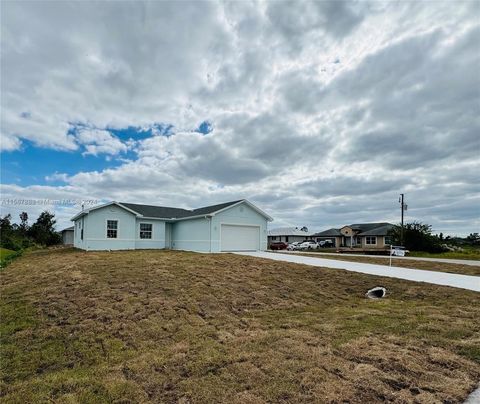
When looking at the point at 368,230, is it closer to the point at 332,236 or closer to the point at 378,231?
the point at 378,231

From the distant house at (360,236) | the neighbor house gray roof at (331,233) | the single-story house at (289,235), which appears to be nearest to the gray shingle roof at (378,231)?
the distant house at (360,236)

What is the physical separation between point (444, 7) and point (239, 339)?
13.1 meters

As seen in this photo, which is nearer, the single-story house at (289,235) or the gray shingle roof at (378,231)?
the gray shingle roof at (378,231)

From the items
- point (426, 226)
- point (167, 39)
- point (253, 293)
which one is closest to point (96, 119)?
point (167, 39)

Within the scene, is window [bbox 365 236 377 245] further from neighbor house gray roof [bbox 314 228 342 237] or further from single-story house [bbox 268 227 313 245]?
single-story house [bbox 268 227 313 245]

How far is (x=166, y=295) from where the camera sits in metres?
8.75

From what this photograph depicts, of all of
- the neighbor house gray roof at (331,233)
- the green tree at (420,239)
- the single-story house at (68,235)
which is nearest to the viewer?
the green tree at (420,239)

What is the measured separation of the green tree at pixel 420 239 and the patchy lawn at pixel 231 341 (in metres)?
24.4

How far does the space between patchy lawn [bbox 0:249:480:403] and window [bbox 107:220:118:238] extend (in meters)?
13.0

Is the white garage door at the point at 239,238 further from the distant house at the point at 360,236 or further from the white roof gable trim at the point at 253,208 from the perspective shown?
the distant house at the point at 360,236

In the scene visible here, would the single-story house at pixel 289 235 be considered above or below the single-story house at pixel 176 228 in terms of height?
below

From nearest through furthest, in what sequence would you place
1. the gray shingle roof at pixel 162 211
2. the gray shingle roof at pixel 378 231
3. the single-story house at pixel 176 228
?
the single-story house at pixel 176 228 → the gray shingle roof at pixel 162 211 → the gray shingle roof at pixel 378 231

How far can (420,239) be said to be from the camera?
31641 mm

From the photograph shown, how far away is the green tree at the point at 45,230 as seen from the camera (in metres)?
39.7
